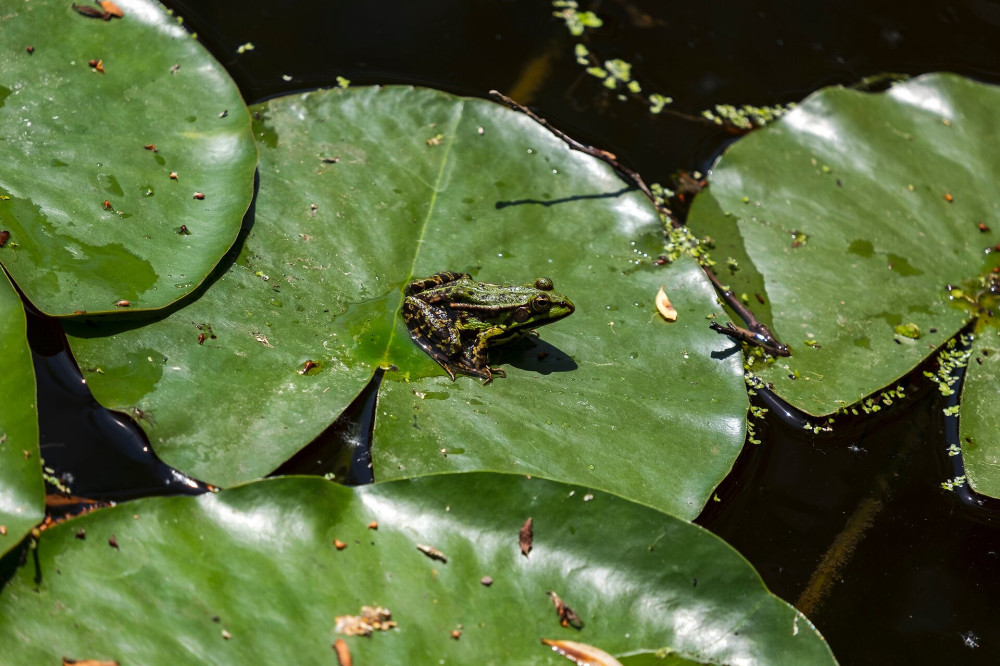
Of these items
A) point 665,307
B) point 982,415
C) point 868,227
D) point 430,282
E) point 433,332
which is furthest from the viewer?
point 868,227

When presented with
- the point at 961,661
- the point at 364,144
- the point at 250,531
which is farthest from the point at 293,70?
the point at 961,661

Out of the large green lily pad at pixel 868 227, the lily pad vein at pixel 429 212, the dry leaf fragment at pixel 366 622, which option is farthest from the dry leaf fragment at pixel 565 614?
the large green lily pad at pixel 868 227

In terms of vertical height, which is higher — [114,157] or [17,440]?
[114,157]

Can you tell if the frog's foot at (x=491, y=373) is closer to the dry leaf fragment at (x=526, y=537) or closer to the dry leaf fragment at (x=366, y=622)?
the dry leaf fragment at (x=526, y=537)

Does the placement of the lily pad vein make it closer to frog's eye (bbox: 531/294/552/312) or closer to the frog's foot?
the frog's foot

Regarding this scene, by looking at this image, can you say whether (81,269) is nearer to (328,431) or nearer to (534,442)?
(328,431)

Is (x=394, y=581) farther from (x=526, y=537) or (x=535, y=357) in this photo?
(x=535, y=357)

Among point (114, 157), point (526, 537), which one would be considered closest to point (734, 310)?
point (526, 537)
